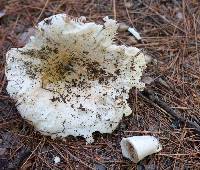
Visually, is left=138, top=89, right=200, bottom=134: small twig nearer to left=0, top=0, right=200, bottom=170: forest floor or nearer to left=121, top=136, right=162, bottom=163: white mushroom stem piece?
left=0, top=0, right=200, bottom=170: forest floor

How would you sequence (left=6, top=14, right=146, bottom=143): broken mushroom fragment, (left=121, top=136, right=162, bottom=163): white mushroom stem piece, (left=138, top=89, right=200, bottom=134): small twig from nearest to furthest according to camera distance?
(left=121, top=136, right=162, bottom=163): white mushroom stem piece < (left=6, top=14, right=146, bottom=143): broken mushroom fragment < (left=138, top=89, right=200, bottom=134): small twig

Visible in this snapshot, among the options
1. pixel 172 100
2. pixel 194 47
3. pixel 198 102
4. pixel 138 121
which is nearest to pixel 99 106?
pixel 138 121

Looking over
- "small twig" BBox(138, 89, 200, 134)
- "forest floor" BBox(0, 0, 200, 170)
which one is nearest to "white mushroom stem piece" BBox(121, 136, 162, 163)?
"forest floor" BBox(0, 0, 200, 170)

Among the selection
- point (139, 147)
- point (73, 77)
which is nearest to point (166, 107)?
point (139, 147)

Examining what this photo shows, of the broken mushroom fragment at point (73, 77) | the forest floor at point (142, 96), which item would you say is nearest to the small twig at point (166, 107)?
the forest floor at point (142, 96)

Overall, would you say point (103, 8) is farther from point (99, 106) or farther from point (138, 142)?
point (138, 142)

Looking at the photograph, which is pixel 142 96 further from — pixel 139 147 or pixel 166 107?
pixel 139 147

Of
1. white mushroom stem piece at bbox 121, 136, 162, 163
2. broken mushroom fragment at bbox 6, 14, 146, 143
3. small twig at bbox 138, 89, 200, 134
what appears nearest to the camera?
white mushroom stem piece at bbox 121, 136, 162, 163
